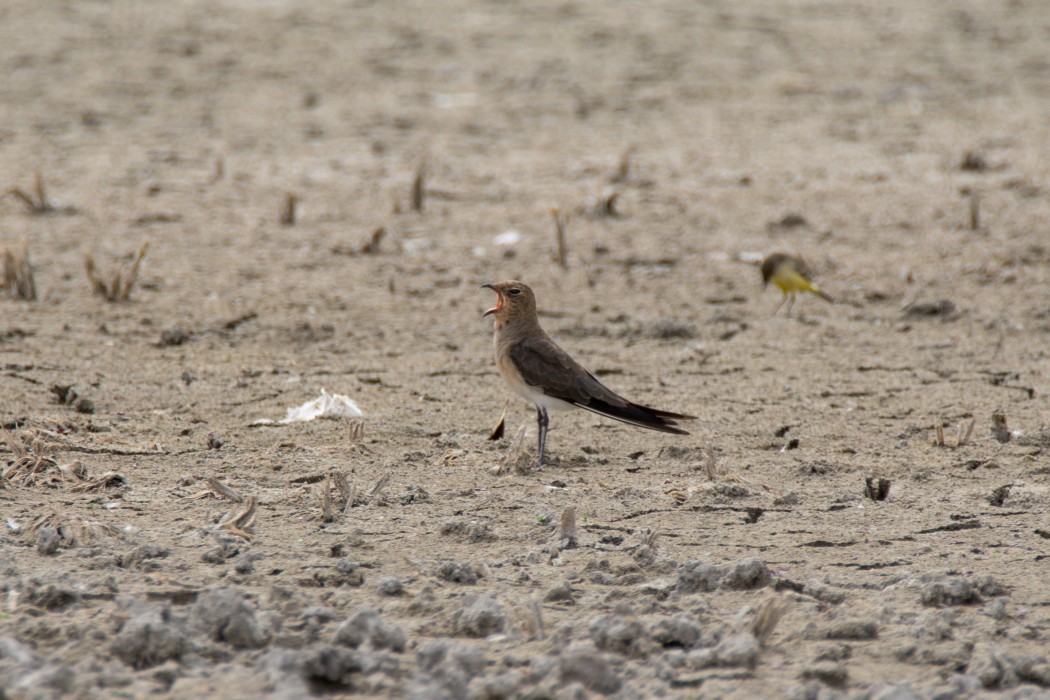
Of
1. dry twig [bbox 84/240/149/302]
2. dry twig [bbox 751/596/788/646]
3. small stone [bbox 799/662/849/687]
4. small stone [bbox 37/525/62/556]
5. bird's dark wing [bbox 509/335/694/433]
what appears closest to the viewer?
small stone [bbox 799/662/849/687]

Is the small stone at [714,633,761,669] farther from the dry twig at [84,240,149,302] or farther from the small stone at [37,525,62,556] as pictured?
the dry twig at [84,240,149,302]

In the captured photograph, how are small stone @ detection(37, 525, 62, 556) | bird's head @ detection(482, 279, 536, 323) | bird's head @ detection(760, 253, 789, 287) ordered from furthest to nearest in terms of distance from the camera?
bird's head @ detection(760, 253, 789, 287)
bird's head @ detection(482, 279, 536, 323)
small stone @ detection(37, 525, 62, 556)

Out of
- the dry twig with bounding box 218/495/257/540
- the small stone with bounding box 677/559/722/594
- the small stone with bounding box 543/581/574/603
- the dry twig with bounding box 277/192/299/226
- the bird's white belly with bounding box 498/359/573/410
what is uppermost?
the dry twig with bounding box 277/192/299/226

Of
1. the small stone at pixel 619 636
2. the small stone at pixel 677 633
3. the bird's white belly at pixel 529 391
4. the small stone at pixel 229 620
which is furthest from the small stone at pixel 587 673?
the bird's white belly at pixel 529 391

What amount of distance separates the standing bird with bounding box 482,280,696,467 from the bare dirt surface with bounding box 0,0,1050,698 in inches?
8.5

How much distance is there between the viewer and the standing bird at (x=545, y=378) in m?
5.26

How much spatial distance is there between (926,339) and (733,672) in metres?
3.92

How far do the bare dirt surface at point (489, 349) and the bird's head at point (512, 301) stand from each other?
0.51m

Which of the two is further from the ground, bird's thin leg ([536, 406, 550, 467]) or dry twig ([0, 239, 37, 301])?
dry twig ([0, 239, 37, 301])

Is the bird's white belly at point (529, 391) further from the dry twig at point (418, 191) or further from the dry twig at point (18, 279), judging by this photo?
the dry twig at point (418, 191)

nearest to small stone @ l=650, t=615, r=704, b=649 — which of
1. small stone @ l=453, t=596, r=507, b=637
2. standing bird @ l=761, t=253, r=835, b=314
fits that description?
small stone @ l=453, t=596, r=507, b=637

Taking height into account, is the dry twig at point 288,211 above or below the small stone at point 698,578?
above

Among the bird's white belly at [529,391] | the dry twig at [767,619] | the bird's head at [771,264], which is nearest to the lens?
the dry twig at [767,619]

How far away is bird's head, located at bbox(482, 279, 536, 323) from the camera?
18.5 ft
